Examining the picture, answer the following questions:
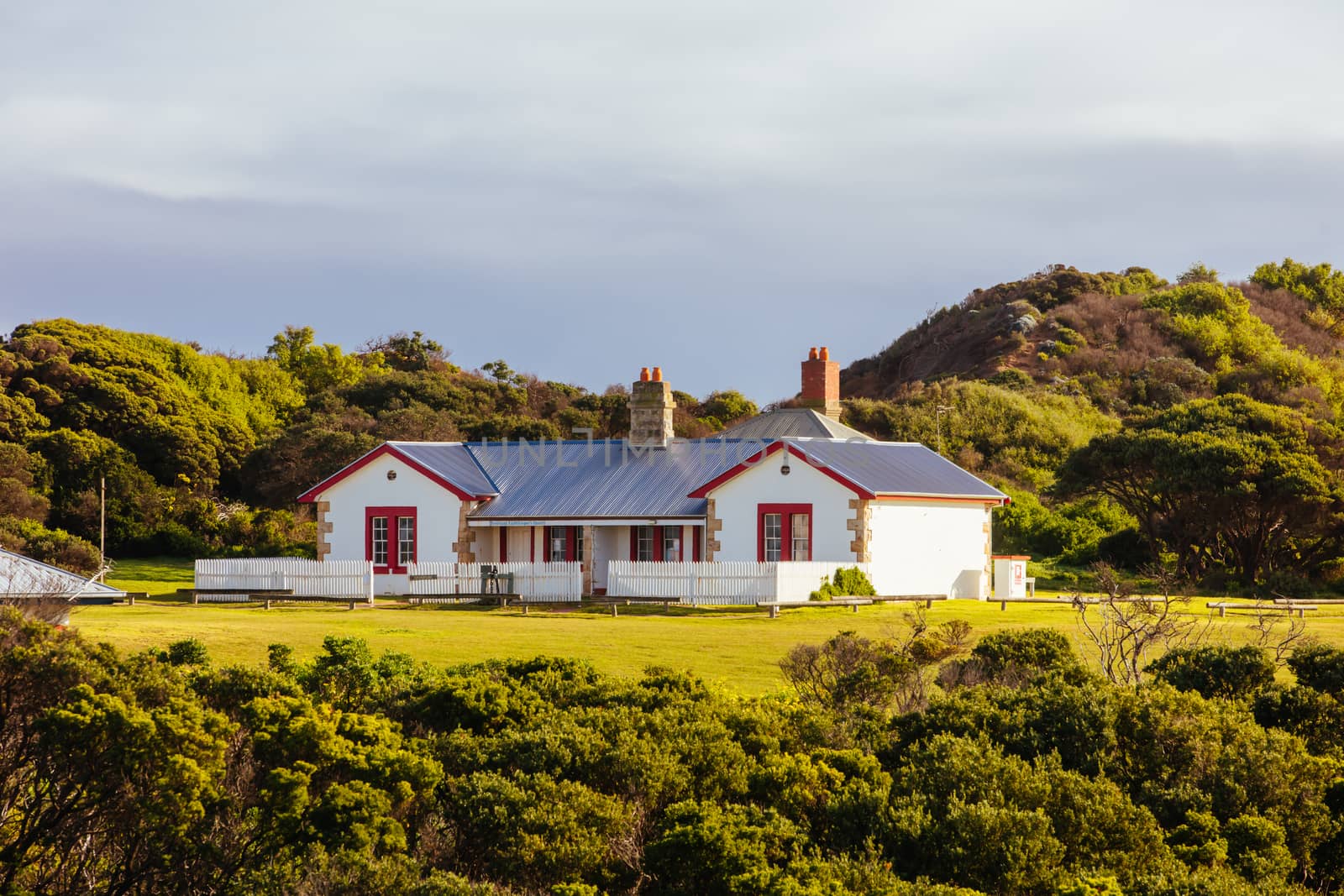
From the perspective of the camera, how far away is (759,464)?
3045 cm

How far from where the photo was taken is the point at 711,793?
Answer: 9.04 meters

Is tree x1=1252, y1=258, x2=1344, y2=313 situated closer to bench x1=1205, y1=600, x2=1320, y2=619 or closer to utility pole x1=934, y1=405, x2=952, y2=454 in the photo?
utility pole x1=934, y1=405, x2=952, y2=454

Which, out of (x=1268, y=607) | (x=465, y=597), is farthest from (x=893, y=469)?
(x=465, y=597)

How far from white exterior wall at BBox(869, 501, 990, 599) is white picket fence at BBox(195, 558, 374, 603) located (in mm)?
10666

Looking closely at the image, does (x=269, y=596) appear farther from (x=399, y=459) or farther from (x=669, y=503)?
(x=669, y=503)

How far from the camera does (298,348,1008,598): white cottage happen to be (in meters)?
30.3

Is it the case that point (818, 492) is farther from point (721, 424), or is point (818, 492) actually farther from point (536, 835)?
point (721, 424)

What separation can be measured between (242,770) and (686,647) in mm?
11775

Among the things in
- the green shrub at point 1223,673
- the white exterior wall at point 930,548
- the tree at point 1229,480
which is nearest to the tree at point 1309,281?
the tree at point 1229,480

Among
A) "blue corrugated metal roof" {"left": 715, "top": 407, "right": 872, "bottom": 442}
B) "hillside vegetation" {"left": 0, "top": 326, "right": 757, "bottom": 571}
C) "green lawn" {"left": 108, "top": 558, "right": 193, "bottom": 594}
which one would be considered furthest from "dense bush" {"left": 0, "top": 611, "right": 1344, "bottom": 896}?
"hillside vegetation" {"left": 0, "top": 326, "right": 757, "bottom": 571}

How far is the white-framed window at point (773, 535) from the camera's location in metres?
30.6

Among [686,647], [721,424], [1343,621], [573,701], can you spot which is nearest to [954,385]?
[721,424]

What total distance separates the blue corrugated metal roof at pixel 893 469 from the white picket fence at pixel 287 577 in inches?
380

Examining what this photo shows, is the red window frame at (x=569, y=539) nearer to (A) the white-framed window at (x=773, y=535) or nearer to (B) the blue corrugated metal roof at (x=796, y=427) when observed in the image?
(A) the white-framed window at (x=773, y=535)
